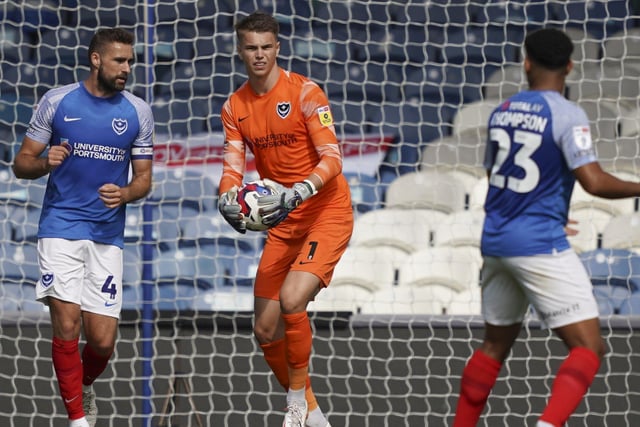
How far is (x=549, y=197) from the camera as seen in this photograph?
390 centimetres

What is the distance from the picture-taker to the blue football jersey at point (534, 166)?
3.81 metres

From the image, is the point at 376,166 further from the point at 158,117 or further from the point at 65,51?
the point at 65,51

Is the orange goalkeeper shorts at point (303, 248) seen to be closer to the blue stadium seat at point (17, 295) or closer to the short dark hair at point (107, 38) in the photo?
the short dark hair at point (107, 38)

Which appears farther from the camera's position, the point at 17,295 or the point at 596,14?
the point at 596,14

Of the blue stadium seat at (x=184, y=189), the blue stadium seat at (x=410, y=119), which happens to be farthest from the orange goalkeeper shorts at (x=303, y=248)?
the blue stadium seat at (x=410, y=119)

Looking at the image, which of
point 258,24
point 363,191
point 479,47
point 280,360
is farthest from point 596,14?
point 280,360

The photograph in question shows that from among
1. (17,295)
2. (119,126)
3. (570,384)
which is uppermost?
(119,126)

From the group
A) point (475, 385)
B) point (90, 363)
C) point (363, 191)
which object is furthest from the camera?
point (363, 191)

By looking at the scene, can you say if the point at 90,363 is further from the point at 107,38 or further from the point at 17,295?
the point at 17,295

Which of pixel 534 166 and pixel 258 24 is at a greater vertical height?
pixel 258 24

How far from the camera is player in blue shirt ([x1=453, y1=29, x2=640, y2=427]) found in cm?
380

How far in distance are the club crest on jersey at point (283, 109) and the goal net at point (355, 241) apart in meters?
1.37

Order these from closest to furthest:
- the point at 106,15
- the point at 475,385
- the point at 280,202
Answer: the point at 475,385 → the point at 280,202 → the point at 106,15

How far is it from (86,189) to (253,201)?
90 cm
